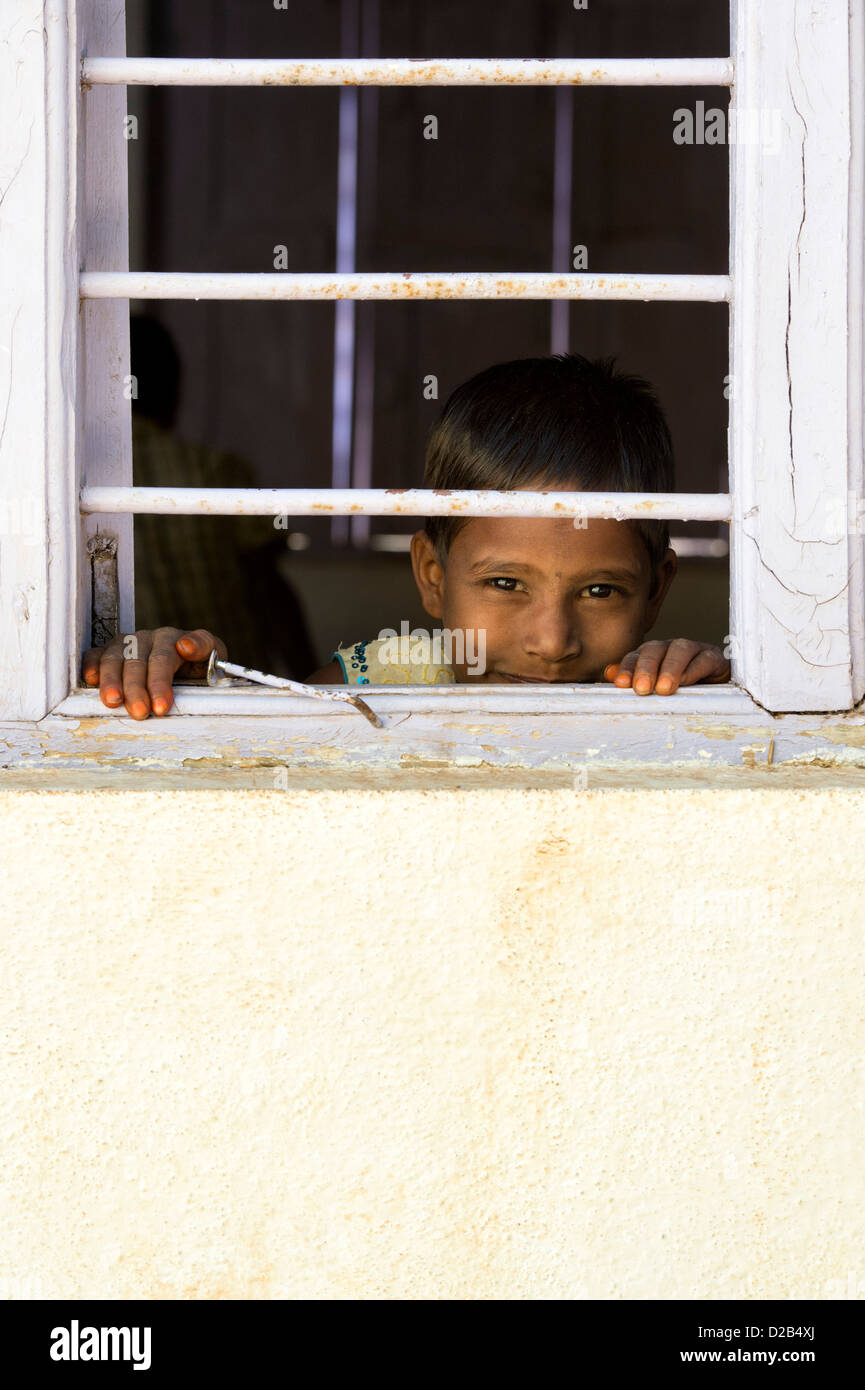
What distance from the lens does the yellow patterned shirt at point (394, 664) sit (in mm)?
2174

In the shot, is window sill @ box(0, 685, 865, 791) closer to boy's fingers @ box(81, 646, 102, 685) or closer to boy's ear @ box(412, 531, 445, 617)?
boy's fingers @ box(81, 646, 102, 685)

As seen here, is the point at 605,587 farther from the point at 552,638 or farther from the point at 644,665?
the point at 644,665

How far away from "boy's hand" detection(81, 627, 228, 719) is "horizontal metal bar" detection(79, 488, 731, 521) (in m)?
0.13

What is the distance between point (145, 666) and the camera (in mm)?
1168

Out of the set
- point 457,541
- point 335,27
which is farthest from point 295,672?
point 335,27

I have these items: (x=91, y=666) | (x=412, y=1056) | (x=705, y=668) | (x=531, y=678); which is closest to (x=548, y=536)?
(x=531, y=678)

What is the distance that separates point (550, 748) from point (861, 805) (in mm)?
264

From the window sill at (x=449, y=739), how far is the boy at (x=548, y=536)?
0.64m

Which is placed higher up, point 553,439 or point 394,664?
point 553,439

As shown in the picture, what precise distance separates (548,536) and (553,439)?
18 cm

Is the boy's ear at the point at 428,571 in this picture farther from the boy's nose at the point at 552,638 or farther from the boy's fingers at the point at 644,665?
the boy's fingers at the point at 644,665

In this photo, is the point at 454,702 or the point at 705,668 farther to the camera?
the point at 705,668

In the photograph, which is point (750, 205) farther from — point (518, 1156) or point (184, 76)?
point (518, 1156)

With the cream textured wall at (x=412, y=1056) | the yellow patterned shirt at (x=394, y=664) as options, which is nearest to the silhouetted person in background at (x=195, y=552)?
the yellow patterned shirt at (x=394, y=664)
